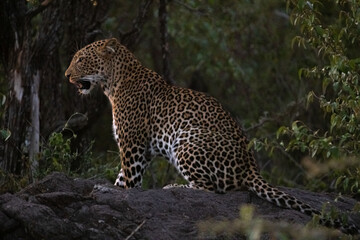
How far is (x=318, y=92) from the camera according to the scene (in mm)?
17797

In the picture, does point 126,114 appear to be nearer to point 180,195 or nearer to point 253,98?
point 180,195

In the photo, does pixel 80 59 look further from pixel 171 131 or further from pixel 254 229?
pixel 254 229

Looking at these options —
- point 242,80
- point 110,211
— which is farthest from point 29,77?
point 242,80

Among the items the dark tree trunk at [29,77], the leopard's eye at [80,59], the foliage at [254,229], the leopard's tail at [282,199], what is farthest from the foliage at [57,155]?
the foliage at [254,229]

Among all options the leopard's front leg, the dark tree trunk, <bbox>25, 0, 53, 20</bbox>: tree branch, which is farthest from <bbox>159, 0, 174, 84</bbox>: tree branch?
the leopard's front leg

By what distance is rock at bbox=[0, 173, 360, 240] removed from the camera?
25.0 ft

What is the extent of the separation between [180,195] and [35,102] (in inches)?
152

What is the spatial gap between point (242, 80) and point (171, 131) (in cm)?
1051

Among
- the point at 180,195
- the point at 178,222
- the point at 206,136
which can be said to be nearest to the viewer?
the point at 178,222

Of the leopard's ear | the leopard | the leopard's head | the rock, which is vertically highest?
the leopard's ear

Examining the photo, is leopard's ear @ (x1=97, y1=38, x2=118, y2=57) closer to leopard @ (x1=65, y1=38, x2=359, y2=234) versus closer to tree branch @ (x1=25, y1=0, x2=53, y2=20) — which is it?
leopard @ (x1=65, y1=38, x2=359, y2=234)

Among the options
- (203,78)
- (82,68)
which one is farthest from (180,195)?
(203,78)

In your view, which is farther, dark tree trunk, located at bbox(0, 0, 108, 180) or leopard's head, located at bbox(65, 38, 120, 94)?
dark tree trunk, located at bbox(0, 0, 108, 180)

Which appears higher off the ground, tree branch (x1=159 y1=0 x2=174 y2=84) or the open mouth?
tree branch (x1=159 y1=0 x2=174 y2=84)
